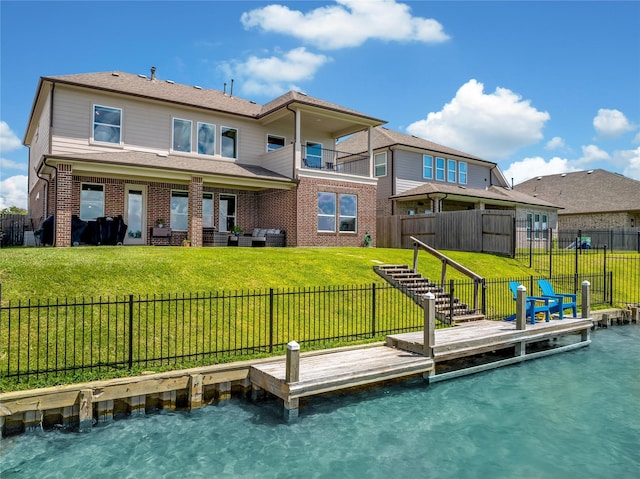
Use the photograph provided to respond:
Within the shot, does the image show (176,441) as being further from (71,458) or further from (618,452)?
(618,452)

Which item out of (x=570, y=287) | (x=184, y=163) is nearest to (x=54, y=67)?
(x=184, y=163)

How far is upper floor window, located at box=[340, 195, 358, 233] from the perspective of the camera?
73.9 ft

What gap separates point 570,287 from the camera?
18859 millimetres

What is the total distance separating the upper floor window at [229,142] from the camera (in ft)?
72.4

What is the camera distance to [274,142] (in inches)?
949

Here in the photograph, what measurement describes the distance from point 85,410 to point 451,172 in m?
30.0

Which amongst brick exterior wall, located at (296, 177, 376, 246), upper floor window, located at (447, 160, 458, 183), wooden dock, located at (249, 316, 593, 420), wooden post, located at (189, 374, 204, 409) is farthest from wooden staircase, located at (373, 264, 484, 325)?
upper floor window, located at (447, 160, 458, 183)

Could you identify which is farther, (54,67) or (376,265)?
(54,67)

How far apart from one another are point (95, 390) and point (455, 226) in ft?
64.9

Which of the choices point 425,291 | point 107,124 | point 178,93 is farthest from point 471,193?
point 107,124

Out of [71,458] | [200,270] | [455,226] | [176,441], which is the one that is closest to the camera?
[71,458]

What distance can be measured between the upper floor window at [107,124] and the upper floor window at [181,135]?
95.5 inches

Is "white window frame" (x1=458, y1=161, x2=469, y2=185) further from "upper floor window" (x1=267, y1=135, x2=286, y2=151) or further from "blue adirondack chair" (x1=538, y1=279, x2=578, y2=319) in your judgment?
"blue adirondack chair" (x1=538, y1=279, x2=578, y2=319)

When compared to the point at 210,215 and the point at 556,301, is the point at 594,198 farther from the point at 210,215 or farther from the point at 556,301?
the point at 210,215
